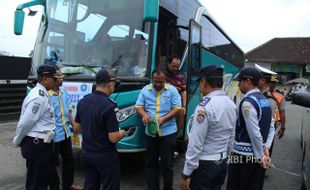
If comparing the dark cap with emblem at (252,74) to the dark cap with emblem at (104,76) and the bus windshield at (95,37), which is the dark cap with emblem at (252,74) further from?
the bus windshield at (95,37)

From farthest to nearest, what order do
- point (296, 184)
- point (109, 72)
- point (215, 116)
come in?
point (296, 184), point (109, 72), point (215, 116)

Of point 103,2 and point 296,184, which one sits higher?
point 103,2

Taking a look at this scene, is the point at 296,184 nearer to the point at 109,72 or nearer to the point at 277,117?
the point at 277,117

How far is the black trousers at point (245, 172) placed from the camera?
11.5 ft

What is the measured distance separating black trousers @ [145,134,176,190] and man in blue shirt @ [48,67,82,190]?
1.12 metres

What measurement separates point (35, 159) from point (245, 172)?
7.64ft

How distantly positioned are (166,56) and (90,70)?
4.39ft

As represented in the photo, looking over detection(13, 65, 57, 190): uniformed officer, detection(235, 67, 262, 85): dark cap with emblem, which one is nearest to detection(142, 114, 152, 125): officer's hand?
detection(13, 65, 57, 190): uniformed officer

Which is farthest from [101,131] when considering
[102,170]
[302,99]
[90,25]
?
[90,25]

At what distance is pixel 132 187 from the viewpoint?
529cm

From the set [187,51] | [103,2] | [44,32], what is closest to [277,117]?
[187,51]

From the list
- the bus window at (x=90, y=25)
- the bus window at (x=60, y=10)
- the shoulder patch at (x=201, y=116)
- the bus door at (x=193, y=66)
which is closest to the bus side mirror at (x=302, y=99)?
the shoulder patch at (x=201, y=116)

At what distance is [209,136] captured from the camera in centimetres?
304

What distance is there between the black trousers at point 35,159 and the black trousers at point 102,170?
0.54m
